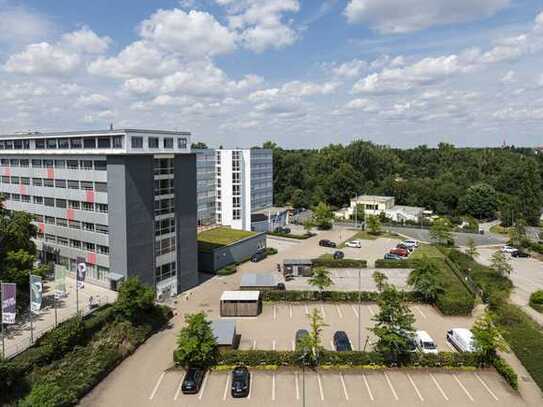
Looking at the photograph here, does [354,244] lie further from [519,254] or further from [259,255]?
[519,254]

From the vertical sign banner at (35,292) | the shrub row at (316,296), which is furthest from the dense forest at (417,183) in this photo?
the vertical sign banner at (35,292)

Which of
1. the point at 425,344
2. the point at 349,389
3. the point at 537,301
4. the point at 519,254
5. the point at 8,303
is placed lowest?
the point at 349,389

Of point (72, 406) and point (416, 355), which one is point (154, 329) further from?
point (416, 355)

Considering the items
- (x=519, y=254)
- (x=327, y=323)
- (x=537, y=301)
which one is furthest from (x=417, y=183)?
(x=327, y=323)

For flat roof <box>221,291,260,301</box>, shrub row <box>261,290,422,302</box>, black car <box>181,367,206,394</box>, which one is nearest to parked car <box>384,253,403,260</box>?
shrub row <box>261,290,422,302</box>

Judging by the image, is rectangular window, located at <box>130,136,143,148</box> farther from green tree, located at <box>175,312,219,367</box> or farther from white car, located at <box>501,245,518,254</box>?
white car, located at <box>501,245,518,254</box>

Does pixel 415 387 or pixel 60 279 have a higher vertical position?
pixel 60 279
